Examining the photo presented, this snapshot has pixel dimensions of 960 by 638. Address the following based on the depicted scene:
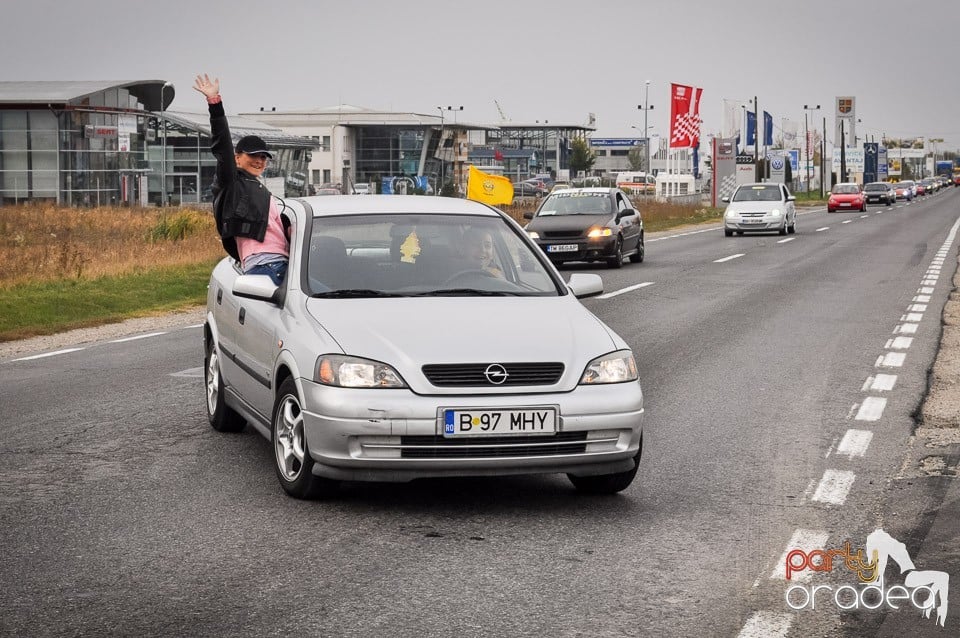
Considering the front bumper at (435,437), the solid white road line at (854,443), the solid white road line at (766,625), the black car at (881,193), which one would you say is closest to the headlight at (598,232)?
the solid white road line at (854,443)

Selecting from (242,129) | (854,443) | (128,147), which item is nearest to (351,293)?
(854,443)

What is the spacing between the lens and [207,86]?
349 inches

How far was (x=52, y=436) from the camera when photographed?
345 inches

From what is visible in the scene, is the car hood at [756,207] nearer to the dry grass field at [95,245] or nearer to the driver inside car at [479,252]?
the dry grass field at [95,245]

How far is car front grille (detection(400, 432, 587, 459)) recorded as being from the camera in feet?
20.9

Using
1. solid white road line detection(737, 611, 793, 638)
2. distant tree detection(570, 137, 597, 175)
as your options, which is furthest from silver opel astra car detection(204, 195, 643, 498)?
distant tree detection(570, 137, 597, 175)

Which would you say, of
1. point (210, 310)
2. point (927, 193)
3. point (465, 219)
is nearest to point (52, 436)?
point (210, 310)

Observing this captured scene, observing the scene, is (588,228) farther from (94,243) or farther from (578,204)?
(94,243)

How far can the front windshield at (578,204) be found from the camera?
2752cm

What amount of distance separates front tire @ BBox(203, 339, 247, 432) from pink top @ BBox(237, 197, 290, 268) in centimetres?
84

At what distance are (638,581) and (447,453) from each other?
1.24 metres

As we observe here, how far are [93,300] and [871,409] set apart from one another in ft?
39.8

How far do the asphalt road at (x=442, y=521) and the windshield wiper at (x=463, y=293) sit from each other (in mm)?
614

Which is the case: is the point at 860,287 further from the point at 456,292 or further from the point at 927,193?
the point at 927,193
